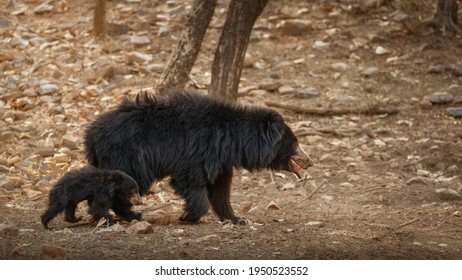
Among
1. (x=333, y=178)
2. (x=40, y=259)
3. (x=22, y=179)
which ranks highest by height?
(x=40, y=259)

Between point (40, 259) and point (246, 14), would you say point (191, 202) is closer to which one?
point (40, 259)

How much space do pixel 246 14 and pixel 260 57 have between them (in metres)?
2.93

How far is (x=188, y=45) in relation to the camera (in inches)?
336

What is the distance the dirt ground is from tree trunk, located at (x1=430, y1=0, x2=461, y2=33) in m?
0.16

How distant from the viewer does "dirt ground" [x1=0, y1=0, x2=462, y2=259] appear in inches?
223

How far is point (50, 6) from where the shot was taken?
11.7 meters

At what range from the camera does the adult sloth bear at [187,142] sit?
246 inches

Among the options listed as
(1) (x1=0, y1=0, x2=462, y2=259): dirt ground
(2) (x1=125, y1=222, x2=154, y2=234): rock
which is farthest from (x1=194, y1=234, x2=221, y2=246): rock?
(2) (x1=125, y1=222, x2=154, y2=234): rock

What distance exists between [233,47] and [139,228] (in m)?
3.02

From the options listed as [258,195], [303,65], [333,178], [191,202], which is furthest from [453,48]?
[191,202]

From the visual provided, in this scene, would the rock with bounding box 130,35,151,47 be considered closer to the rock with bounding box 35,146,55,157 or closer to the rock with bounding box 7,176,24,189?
the rock with bounding box 35,146,55,157

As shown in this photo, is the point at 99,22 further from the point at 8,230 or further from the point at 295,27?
the point at 8,230

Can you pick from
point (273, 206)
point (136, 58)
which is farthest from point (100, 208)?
point (136, 58)

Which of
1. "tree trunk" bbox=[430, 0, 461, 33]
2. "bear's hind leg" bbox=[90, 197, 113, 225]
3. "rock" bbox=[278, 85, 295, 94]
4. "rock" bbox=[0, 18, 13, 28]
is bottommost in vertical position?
"rock" bbox=[278, 85, 295, 94]
